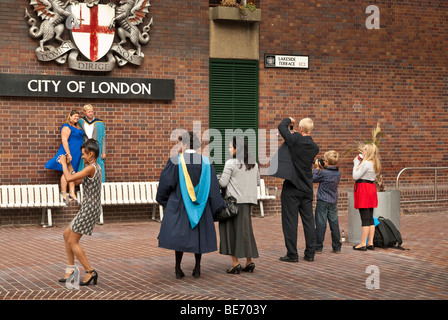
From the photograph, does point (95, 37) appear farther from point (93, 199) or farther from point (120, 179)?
point (93, 199)

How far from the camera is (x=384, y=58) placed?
16.8m

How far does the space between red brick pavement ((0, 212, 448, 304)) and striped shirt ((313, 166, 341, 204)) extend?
0.86 m

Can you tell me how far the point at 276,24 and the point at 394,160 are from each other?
4.35 metres

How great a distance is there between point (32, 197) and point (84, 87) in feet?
7.96

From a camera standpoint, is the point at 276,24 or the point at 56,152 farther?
the point at 276,24

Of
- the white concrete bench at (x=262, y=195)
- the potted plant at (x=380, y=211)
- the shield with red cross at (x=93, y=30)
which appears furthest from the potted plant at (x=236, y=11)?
the potted plant at (x=380, y=211)

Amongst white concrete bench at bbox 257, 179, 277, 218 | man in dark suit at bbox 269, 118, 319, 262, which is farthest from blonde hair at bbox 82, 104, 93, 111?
man in dark suit at bbox 269, 118, 319, 262

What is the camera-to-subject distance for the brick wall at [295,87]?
1395 centimetres

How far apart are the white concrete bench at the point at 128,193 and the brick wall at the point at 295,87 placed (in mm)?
349

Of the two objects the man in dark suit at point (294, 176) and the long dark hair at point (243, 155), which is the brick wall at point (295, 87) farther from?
the long dark hair at point (243, 155)

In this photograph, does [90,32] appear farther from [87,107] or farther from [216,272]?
[216,272]

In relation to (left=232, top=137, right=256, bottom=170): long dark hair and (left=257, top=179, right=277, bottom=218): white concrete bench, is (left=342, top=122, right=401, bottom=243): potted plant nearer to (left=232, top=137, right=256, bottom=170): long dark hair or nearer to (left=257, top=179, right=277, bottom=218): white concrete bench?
(left=232, top=137, right=256, bottom=170): long dark hair

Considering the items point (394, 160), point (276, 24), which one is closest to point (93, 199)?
point (276, 24)

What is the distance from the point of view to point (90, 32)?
1412 cm
